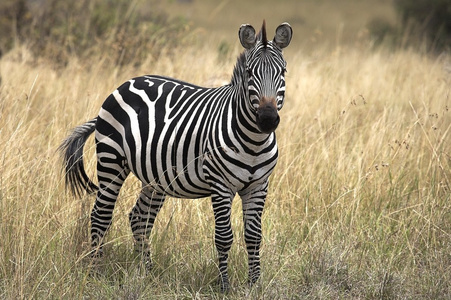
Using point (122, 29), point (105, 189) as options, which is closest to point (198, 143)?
point (105, 189)

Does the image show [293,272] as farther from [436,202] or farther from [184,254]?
[436,202]

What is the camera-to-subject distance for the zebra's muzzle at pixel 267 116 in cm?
350

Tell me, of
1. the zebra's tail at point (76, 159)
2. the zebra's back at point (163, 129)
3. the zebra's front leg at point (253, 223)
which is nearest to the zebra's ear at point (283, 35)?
the zebra's back at point (163, 129)

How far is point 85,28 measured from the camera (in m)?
11.0

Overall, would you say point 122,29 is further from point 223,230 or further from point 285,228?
point 223,230

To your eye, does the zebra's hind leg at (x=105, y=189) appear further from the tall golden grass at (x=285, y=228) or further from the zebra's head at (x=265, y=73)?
the zebra's head at (x=265, y=73)

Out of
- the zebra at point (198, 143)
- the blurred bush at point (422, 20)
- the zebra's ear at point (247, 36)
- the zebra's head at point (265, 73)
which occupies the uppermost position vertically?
the blurred bush at point (422, 20)

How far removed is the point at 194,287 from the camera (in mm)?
4145

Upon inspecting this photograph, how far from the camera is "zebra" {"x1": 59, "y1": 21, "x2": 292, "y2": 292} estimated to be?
3.78 meters

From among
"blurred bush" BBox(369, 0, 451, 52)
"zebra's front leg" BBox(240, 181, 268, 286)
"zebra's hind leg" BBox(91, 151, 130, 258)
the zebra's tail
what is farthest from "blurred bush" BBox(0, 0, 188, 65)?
"blurred bush" BBox(369, 0, 451, 52)

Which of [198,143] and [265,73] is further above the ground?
[265,73]

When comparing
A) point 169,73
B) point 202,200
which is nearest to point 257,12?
point 169,73

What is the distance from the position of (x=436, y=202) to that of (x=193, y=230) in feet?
6.83

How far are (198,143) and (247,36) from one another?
2.52 ft
